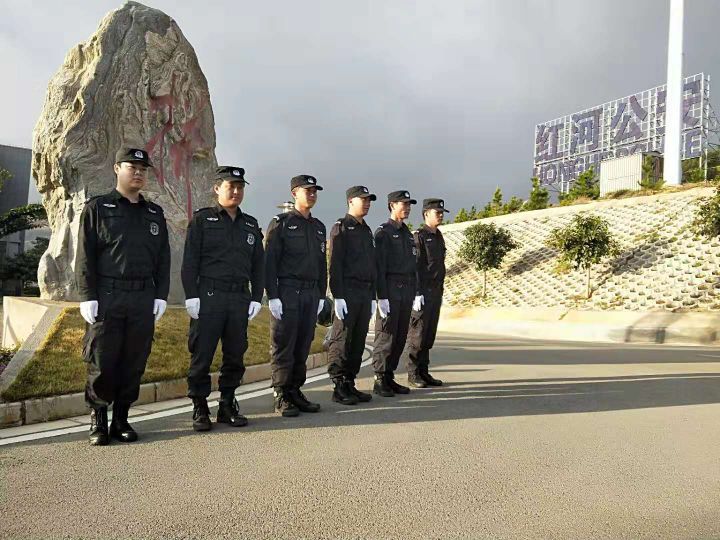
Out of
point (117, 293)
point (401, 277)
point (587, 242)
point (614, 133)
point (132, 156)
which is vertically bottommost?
point (117, 293)

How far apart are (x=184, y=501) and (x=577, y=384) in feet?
17.0

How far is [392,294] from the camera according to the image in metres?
5.80

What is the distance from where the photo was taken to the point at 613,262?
872 inches

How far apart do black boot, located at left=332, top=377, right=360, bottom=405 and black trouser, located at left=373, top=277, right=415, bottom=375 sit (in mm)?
524

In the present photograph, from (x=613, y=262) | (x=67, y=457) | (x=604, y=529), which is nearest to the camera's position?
(x=604, y=529)

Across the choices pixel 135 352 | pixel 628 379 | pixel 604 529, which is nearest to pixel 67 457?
pixel 135 352

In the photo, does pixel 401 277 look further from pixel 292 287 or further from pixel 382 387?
pixel 292 287

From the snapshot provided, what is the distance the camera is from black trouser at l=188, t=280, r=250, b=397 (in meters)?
4.14

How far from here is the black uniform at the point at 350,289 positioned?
5.23 m

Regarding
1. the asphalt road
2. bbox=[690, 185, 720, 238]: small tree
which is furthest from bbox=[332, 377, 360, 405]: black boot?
bbox=[690, 185, 720, 238]: small tree

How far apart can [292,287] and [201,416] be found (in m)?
1.30

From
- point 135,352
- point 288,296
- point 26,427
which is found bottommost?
point 26,427

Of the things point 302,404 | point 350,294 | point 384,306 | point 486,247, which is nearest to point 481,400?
point 384,306

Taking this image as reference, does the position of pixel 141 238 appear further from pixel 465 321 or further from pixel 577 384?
pixel 465 321
